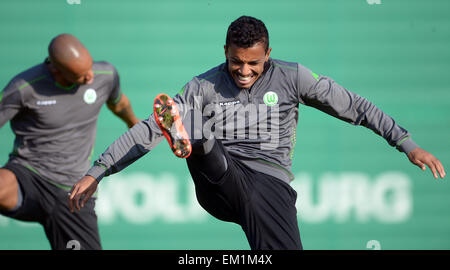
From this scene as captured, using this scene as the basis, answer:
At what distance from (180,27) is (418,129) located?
2435mm

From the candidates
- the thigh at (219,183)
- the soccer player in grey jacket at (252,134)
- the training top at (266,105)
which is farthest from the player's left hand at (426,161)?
the thigh at (219,183)

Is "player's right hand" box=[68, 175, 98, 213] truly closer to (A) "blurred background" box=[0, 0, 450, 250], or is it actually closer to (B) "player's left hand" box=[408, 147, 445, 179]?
(B) "player's left hand" box=[408, 147, 445, 179]

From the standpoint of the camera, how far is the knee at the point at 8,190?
4.11m

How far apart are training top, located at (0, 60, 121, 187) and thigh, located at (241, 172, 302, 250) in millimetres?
1389

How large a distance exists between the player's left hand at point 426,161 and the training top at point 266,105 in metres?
0.33

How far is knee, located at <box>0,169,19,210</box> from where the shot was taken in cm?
411

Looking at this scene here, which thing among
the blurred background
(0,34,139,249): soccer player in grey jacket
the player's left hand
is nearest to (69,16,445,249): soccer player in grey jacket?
the player's left hand

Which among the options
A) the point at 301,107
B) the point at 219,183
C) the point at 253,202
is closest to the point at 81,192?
the point at 219,183

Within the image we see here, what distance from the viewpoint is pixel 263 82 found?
389 cm

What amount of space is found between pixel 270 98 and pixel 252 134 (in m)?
0.25

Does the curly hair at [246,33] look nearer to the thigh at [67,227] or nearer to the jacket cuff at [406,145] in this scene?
the jacket cuff at [406,145]

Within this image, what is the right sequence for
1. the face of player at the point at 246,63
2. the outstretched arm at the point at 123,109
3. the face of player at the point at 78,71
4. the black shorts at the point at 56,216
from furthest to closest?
the outstretched arm at the point at 123,109 → the black shorts at the point at 56,216 → the face of player at the point at 78,71 → the face of player at the point at 246,63

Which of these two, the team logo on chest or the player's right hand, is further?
the team logo on chest

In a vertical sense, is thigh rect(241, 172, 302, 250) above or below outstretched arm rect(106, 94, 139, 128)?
below
